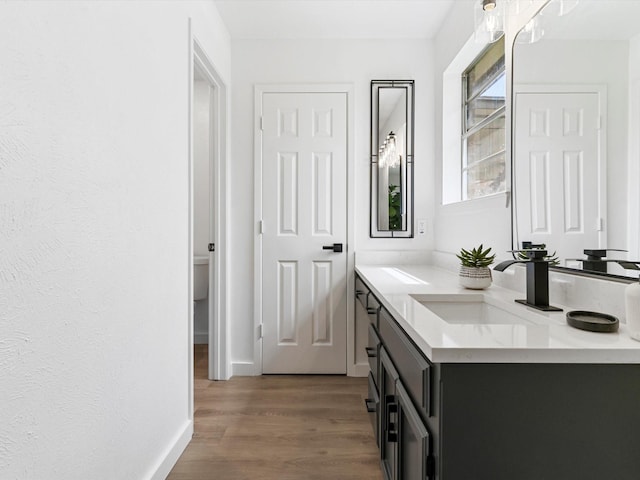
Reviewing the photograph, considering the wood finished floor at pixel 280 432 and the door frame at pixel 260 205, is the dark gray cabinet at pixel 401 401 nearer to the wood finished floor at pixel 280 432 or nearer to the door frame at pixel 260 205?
the wood finished floor at pixel 280 432

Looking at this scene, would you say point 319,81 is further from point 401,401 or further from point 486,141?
point 401,401

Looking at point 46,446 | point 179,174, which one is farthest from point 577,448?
point 179,174

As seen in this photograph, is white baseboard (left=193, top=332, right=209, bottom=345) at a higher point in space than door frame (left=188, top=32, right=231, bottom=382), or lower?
lower

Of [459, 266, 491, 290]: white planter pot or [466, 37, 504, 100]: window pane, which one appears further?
[466, 37, 504, 100]: window pane

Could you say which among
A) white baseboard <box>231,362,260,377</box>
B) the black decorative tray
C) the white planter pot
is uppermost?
the white planter pot

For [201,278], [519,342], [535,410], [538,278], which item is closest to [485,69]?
[538,278]

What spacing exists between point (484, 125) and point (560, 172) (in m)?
0.88

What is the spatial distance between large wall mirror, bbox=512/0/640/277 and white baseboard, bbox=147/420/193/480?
178 cm

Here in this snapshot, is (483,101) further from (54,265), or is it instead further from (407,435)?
(54,265)

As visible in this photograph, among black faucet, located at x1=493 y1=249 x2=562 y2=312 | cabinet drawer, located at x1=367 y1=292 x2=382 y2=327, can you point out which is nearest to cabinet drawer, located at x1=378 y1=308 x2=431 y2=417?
cabinet drawer, located at x1=367 y1=292 x2=382 y2=327

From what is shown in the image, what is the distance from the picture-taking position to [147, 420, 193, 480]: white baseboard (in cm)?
145

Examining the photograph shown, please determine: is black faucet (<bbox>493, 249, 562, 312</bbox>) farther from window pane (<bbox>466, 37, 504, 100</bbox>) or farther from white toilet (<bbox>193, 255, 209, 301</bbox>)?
white toilet (<bbox>193, 255, 209, 301</bbox>)

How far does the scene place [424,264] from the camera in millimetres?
2650

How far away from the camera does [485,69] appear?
198cm
